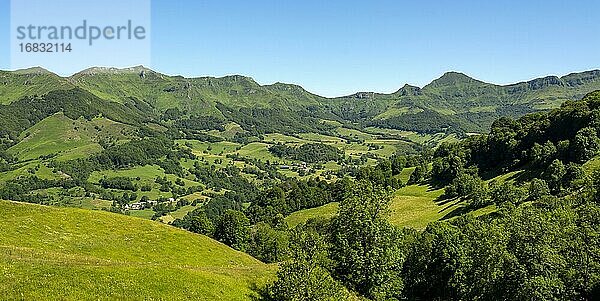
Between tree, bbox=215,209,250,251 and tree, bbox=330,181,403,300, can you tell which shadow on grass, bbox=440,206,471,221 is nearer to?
tree, bbox=215,209,250,251

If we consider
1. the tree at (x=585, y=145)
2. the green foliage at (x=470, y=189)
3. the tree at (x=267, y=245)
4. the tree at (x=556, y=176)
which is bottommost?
the tree at (x=267, y=245)

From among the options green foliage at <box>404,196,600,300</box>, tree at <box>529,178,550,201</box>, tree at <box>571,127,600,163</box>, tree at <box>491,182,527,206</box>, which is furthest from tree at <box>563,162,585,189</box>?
green foliage at <box>404,196,600,300</box>

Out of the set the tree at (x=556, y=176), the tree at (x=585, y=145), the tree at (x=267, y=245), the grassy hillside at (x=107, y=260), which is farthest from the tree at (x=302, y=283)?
the tree at (x=585, y=145)

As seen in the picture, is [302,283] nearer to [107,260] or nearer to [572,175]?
[107,260]

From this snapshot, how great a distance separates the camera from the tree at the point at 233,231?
133875 millimetres

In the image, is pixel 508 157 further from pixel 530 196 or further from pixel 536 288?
pixel 536 288

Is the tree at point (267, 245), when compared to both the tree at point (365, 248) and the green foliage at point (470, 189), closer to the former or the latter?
the green foliage at point (470, 189)

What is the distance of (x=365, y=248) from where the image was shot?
61625 mm

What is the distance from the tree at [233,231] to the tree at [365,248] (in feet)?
246

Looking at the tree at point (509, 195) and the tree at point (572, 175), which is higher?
the tree at point (572, 175)

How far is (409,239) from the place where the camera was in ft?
371

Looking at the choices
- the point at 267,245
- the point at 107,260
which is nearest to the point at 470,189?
the point at 267,245

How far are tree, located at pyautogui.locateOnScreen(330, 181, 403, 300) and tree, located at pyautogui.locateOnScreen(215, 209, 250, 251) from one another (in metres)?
75.1

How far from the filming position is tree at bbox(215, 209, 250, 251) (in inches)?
5271
